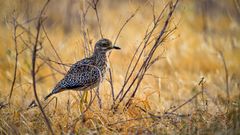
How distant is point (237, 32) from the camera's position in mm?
10648

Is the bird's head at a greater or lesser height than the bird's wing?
greater

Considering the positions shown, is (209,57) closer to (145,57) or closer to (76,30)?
(76,30)

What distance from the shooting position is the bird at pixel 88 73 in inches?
244

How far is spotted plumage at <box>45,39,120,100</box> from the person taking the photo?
6.20 metres

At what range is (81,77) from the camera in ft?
20.6

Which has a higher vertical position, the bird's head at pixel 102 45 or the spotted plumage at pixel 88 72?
the bird's head at pixel 102 45

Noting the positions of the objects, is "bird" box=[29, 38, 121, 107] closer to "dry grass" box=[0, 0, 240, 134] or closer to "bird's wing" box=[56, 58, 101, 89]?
"bird's wing" box=[56, 58, 101, 89]

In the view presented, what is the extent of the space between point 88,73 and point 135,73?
2.62m

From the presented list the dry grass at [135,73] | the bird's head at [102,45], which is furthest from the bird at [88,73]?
the dry grass at [135,73]

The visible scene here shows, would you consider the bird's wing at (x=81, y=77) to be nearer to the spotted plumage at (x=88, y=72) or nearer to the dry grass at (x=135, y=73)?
the spotted plumage at (x=88, y=72)

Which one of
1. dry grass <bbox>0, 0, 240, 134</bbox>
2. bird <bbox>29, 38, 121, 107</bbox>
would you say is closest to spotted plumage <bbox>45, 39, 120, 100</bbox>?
bird <bbox>29, 38, 121, 107</bbox>

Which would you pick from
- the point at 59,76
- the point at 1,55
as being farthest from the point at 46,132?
the point at 1,55

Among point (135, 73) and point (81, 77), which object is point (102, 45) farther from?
point (135, 73)

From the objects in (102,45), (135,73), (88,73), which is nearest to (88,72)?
(88,73)
